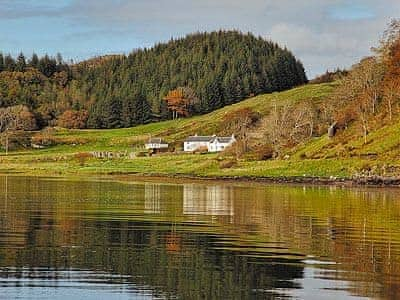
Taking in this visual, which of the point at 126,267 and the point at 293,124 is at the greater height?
the point at 293,124

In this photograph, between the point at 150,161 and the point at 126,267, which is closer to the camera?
the point at 126,267

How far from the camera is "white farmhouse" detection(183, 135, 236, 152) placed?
604ft

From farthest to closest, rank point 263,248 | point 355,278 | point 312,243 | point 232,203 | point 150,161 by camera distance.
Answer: point 150,161, point 232,203, point 312,243, point 263,248, point 355,278

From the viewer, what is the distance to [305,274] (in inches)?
886

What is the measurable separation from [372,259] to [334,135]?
100517 millimetres

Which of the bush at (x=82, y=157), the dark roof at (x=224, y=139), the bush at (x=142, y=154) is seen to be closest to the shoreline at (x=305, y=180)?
the bush at (x=82, y=157)

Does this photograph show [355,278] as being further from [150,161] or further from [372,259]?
[150,161]

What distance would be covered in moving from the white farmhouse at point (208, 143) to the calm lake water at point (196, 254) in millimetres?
136064

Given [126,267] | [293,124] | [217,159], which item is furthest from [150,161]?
[126,267]

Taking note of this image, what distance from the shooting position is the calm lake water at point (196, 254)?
64.6 feet

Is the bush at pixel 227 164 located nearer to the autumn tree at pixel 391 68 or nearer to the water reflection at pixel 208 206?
the autumn tree at pixel 391 68

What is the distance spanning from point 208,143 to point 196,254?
164675mm

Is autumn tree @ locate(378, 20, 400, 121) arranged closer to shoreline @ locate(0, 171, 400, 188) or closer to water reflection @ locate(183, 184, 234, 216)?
shoreline @ locate(0, 171, 400, 188)

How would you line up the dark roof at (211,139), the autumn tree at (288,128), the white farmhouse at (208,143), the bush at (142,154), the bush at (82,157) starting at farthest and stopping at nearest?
the dark roof at (211,139)
the white farmhouse at (208,143)
the bush at (142,154)
the bush at (82,157)
the autumn tree at (288,128)
